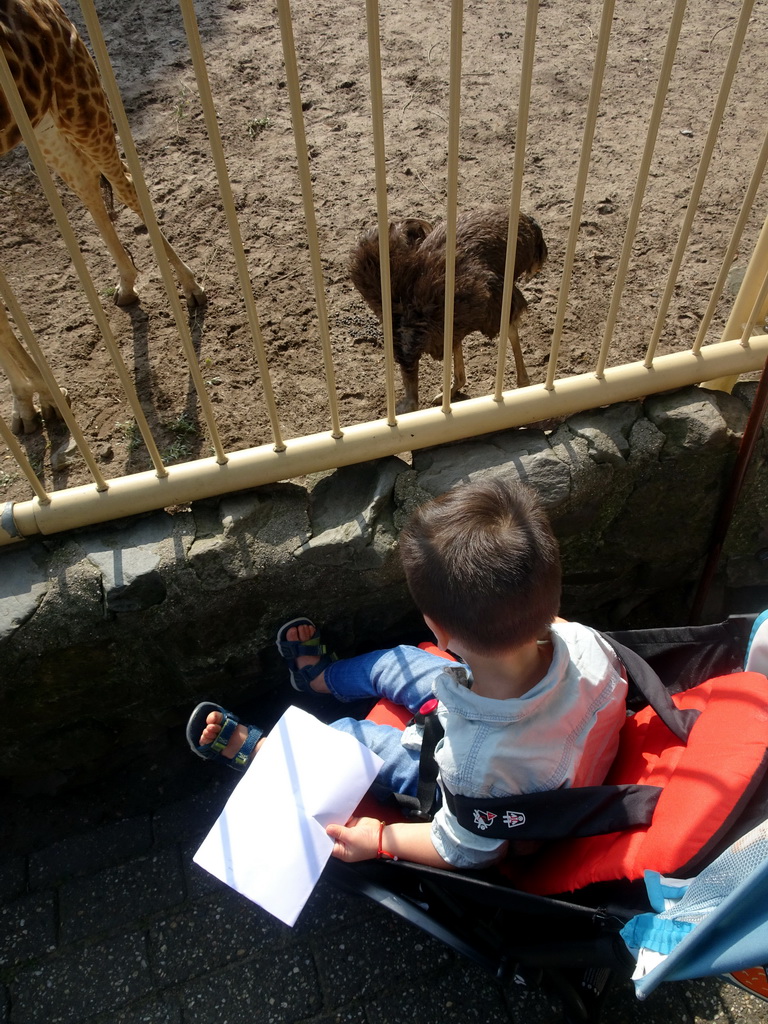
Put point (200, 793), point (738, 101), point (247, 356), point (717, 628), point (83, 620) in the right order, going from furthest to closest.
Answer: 1. point (738, 101)
2. point (247, 356)
3. point (200, 793)
4. point (83, 620)
5. point (717, 628)

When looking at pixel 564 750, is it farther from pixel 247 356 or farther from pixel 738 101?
pixel 738 101

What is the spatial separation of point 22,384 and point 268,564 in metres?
1.51

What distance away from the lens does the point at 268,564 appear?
2.18m

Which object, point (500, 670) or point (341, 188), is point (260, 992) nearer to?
point (500, 670)

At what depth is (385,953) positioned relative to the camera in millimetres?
2170

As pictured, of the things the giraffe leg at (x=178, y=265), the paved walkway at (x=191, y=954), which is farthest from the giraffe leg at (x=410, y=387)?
the paved walkway at (x=191, y=954)

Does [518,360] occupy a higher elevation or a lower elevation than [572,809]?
lower

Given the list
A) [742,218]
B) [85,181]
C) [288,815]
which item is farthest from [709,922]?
[85,181]

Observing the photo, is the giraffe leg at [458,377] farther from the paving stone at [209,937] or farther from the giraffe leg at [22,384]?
the paving stone at [209,937]

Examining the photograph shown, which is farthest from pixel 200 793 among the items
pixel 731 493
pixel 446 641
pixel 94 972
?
pixel 731 493

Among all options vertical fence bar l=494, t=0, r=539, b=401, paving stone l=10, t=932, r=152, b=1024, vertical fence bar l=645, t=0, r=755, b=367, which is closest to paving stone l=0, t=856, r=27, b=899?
paving stone l=10, t=932, r=152, b=1024

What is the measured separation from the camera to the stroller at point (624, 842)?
135 cm

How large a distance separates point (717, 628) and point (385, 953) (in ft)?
4.33

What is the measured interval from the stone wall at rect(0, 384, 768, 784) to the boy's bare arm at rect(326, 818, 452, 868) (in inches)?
26.0
